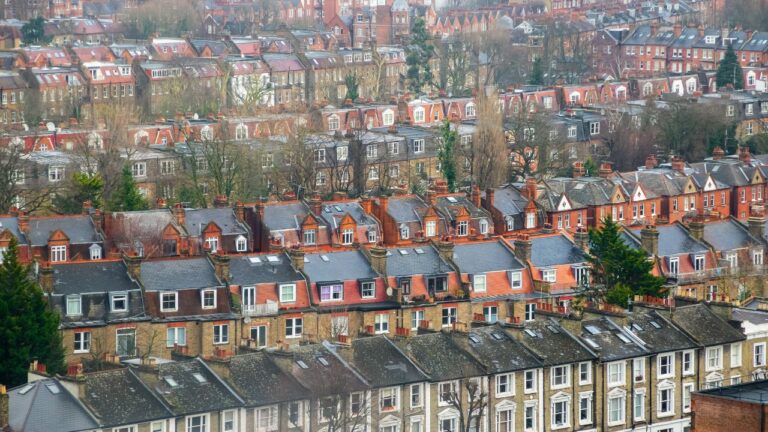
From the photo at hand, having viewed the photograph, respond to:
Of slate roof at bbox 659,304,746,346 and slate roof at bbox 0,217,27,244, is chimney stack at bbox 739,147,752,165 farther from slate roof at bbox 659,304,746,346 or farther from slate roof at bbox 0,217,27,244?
slate roof at bbox 0,217,27,244

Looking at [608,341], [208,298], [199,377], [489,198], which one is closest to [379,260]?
[208,298]

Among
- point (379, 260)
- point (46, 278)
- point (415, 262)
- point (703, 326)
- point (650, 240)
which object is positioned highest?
point (46, 278)

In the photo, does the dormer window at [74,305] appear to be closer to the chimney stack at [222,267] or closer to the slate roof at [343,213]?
the chimney stack at [222,267]

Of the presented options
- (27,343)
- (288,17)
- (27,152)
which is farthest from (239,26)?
(27,343)

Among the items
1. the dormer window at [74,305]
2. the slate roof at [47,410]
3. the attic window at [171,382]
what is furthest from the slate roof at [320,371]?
the dormer window at [74,305]

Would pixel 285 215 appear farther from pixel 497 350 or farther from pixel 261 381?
pixel 261 381
